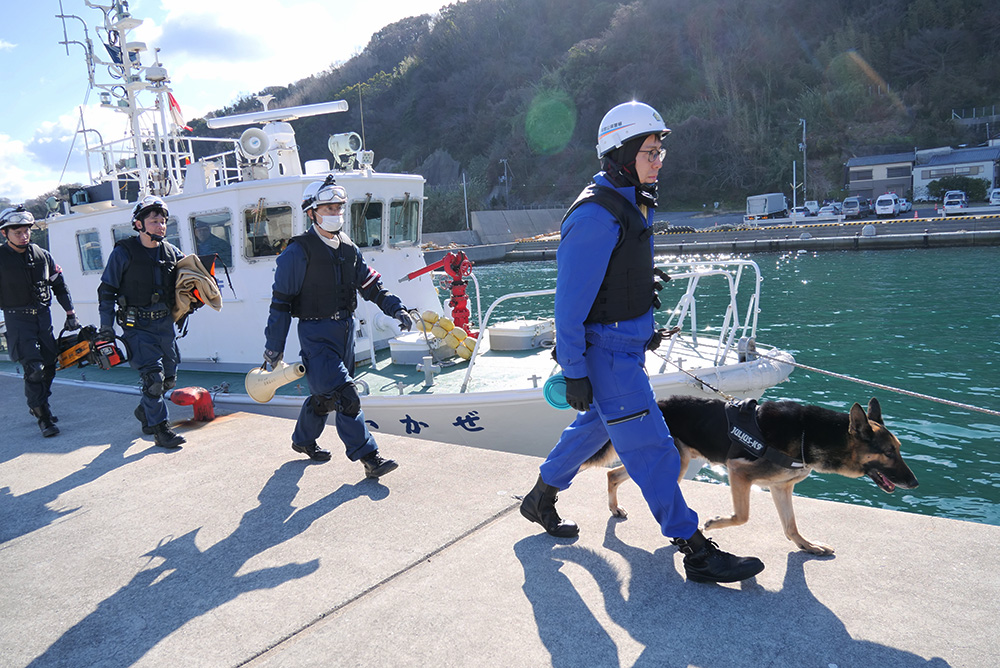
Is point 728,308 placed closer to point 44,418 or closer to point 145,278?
point 145,278

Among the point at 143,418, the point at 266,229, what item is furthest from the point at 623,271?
Result: the point at 266,229

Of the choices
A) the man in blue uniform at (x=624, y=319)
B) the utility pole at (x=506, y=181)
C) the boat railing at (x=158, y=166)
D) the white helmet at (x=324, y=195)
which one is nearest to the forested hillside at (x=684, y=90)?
the utility pole at (x=506, y=181)

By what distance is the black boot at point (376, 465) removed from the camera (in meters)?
4.45

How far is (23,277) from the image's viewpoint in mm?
6215

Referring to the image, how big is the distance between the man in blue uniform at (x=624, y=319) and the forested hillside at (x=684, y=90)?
5980cm

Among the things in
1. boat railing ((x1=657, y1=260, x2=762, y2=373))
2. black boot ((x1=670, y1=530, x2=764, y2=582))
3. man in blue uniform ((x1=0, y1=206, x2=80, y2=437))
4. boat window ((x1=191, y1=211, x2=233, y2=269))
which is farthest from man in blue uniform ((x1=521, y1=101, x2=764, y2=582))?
boat window ((x1=191, y1=211, x2=233, y2=269))

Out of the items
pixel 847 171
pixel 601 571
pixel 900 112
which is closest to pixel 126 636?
pixel 601 571

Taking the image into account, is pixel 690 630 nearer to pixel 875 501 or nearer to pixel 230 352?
pixel 875 501

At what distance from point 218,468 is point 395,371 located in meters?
3.19

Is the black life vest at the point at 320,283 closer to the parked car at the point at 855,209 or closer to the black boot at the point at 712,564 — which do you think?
the black boot at the point at 712,564

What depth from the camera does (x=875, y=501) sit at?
7711 millimetres

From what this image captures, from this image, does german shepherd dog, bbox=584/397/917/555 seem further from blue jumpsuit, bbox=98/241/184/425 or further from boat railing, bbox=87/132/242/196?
boat railing, bbox=87/132/242/196

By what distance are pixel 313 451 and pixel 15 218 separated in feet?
12.0

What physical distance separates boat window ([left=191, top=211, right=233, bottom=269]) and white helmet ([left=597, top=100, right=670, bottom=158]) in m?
6.40
